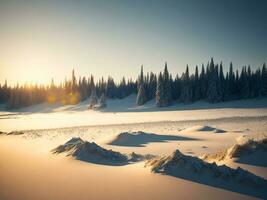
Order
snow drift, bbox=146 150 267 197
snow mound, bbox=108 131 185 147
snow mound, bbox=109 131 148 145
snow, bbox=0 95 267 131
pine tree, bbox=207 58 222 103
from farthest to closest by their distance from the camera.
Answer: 1. pine tree, bbox=207 58 222 103
2. snow, bbox=0 95 267 131
3. snow mound, bbox=109 131 148 145
4. snow mound, bbox=108 131 185 147
5. snow drift, bbox=146 150 267 197

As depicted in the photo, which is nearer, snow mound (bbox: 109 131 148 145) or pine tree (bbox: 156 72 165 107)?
snow mound (bbox: 109 131 148 145)

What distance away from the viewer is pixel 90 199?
7.13 m

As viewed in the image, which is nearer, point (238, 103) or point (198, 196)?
point (198, 196)

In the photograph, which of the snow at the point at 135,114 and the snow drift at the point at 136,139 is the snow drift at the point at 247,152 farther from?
the snow at the point at 135,114

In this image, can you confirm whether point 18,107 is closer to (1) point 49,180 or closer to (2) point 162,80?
(2) point 162,80

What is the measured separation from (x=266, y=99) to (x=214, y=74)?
51.0 ft

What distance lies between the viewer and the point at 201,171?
28.6 ft

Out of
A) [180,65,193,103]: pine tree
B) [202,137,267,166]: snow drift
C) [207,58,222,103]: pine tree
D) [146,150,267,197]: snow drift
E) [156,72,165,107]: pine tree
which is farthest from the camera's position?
[180,65,193,103]: pine tree

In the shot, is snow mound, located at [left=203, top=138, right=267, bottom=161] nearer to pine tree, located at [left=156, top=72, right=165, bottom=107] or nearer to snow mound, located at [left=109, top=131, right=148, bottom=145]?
snow mound, located at [left=109, top=131, right=148, bottom=145]

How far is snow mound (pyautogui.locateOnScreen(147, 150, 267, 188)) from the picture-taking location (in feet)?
26.7

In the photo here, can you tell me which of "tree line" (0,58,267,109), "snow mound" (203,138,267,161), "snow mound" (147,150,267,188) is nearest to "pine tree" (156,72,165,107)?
"tree line" (0,58,267,109)

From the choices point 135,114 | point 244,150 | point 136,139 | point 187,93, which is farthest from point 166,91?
point 244,150

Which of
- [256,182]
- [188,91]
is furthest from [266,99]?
[256,182]

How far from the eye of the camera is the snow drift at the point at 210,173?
7951 millimetres
